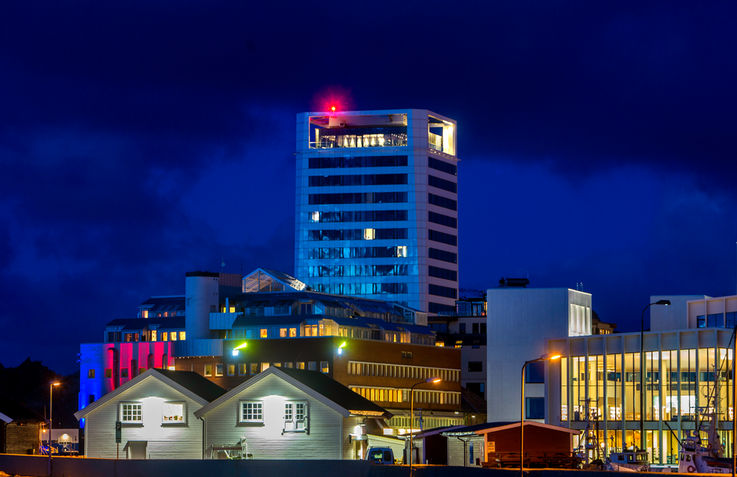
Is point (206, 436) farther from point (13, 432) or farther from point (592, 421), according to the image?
point (592, 421)

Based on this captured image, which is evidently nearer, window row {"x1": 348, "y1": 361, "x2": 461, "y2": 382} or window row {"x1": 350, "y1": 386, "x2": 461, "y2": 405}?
window row {"x1": 348, "y1": 361, "x2": 461, "y2": 382}

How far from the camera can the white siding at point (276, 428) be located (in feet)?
360

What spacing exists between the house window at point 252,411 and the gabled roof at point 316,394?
1295 mm

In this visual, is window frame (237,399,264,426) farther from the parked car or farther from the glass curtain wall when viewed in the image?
the glass curtain wall

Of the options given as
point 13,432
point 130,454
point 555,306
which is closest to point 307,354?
point 555,306

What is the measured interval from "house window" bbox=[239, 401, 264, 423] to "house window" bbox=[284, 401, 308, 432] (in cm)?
214

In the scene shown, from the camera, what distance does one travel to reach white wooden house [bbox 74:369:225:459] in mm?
115312

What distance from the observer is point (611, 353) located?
5709 inches

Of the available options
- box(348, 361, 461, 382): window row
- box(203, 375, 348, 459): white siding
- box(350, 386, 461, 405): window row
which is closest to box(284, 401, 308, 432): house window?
box(203, 375, 348, 459): white siding

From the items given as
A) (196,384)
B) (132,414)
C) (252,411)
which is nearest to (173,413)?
(132,414)

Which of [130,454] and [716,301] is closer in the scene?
[130,454]

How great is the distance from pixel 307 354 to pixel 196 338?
64.2ft

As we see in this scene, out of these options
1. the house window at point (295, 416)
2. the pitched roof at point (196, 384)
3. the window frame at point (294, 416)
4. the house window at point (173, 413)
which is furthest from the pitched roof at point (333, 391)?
the house window at point (173, 413)

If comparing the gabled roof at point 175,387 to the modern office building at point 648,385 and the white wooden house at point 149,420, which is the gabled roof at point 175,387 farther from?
the modern office building at point 648,385
